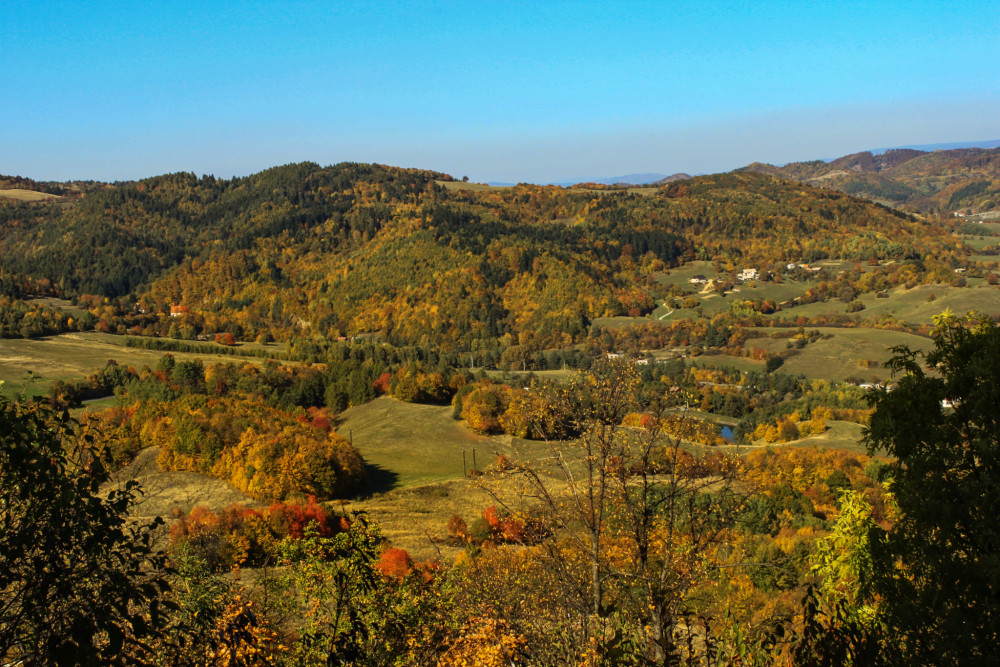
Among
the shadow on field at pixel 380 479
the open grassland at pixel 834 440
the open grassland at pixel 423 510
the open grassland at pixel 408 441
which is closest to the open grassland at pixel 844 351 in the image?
the open grassland at pixel 834 440

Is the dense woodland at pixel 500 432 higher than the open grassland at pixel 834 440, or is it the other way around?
the dense woodland at pixel 500 432

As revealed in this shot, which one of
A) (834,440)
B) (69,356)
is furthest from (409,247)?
(834,440)

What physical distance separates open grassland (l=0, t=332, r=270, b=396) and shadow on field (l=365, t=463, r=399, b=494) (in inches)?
1448

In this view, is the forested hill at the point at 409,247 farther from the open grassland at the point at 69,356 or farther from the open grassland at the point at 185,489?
the open grassland at the point at 185,489

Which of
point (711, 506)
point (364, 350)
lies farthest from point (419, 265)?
point (711, 506)

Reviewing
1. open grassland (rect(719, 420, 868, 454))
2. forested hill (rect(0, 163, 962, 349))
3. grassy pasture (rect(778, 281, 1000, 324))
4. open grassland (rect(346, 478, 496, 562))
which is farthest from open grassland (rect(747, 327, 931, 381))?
open grassland (rect(346, 478, 496, 562))

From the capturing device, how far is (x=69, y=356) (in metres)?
81.4

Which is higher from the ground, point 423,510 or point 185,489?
point 185,489

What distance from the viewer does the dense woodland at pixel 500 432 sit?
6.95 m

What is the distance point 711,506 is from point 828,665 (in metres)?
2.88

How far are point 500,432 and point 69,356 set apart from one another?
2170 inches

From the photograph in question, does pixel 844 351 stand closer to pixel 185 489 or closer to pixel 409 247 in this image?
pixel 185 489

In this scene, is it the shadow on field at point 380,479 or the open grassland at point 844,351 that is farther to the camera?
the open grassland at point 844,351

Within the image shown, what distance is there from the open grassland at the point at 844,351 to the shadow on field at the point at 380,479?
181 feet
